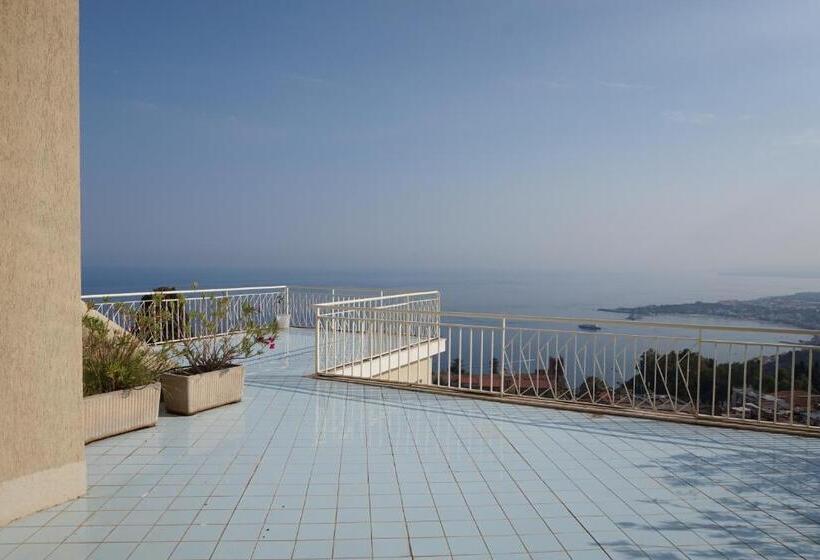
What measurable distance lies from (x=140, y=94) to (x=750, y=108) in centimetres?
1704

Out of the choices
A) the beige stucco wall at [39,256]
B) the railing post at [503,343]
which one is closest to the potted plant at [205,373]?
the beige stucco wall at [39,256]

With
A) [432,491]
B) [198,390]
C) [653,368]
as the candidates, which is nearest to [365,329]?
[198,390]

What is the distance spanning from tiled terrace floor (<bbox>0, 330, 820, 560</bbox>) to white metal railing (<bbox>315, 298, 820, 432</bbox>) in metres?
0.43

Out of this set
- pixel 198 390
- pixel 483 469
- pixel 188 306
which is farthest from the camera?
pixel 188 306

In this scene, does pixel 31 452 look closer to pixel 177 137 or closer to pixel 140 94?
pixel 140 94

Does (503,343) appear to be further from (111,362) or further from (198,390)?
(111,362)

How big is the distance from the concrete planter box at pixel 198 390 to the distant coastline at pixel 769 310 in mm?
4913

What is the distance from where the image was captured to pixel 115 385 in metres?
5.00

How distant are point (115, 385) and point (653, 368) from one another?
18.0 feet

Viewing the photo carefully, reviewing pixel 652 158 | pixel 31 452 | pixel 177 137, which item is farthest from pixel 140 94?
pixel 31 452

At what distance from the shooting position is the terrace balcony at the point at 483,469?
297cm

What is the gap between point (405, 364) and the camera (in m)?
10.2

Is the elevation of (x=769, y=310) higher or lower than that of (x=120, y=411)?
higher

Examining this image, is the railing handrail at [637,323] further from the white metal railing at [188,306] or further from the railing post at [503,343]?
the white metal railing at [188,306]
